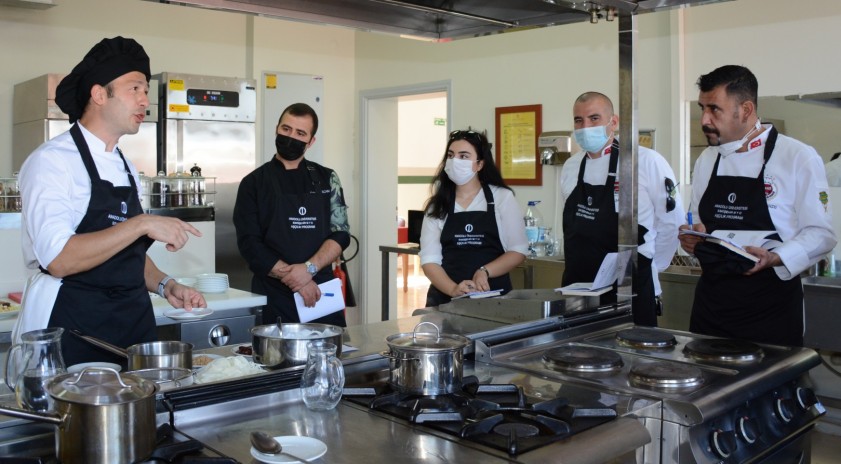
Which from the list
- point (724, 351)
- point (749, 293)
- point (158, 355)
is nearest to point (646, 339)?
point (724, 351)

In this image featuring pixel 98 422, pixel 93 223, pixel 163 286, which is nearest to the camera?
pixel 98 422

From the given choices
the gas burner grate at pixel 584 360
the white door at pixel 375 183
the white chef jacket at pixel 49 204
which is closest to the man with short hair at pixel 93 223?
the white chef jacket at pixel 49 204

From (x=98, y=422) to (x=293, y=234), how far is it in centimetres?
230

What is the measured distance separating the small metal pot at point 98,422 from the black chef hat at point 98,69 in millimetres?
1203

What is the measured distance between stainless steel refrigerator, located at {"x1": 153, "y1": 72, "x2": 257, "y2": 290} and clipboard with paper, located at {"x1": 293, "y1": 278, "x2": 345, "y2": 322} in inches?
112

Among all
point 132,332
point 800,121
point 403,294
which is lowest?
point 403,294

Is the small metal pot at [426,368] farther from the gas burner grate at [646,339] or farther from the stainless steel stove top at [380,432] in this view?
the gas burner grate at [646,339]

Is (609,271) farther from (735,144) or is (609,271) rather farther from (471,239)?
(471,239)

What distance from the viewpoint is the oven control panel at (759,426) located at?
6.23 ft

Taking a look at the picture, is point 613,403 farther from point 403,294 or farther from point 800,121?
point 403,294

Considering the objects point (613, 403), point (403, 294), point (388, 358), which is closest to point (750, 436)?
point (613, 403)

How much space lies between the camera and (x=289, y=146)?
3.59 m

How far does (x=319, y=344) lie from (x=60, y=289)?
2.91ft

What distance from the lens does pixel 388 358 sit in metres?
2.09
